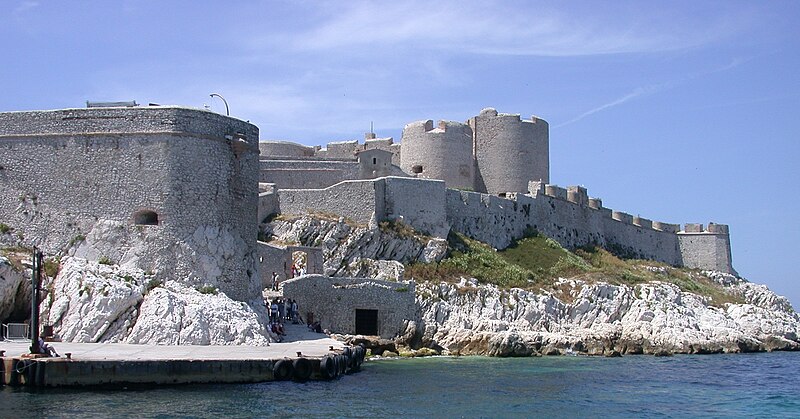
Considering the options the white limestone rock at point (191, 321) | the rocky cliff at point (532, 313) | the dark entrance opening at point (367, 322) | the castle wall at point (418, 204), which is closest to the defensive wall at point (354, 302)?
the dark entrance opening at point (367, 322)

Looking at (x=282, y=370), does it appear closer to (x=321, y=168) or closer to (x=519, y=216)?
(x=321, y=168)

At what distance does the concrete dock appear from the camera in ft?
66.3

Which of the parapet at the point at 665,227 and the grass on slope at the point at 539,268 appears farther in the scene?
the parapet at the point at 665,227

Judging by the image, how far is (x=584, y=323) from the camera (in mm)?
38688

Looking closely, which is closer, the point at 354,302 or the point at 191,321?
the point at 191,321

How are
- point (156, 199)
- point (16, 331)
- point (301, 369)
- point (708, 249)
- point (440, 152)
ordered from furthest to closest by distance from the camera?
point (708, 249) < point (440, 152) < point (156, 199) < point (16, 331) < point (301, 369)

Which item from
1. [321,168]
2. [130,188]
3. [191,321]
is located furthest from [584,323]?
[130,188]

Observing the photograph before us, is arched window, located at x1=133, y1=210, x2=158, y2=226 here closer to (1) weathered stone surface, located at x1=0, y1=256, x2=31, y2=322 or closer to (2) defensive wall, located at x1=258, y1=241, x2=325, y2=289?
(1) weathered stone surface, located at x1=0, y1=256, x2=31, y2=322

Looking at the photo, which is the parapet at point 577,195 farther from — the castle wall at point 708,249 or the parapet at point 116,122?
the parapet at point 116,122

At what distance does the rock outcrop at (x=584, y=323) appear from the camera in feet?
115

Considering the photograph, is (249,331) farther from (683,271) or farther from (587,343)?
(683,271)

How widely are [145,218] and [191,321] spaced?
4.04m

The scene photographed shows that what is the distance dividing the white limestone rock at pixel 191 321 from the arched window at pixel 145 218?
2148mm

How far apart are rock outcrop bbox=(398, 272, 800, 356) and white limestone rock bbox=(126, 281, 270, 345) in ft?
30.1
